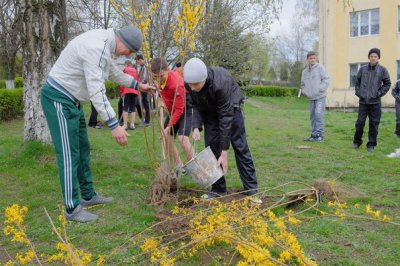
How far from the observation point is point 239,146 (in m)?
4.52

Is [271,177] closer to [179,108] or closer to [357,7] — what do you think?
[179,108]

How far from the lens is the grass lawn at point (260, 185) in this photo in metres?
3.46

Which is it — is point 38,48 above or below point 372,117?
above

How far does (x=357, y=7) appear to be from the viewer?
2172 cm

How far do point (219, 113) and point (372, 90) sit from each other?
437cm

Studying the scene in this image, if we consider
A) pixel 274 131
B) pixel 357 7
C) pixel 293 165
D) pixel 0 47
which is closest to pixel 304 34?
pixel 357 7

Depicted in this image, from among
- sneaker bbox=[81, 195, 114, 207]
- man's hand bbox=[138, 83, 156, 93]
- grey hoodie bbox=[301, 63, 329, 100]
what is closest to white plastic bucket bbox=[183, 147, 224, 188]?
man's hand bbox=[138, 83, 156, 93]

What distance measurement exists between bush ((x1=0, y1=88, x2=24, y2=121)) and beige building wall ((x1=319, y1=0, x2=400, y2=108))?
49.3ft

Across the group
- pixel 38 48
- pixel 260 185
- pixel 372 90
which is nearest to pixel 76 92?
pixel 260 185

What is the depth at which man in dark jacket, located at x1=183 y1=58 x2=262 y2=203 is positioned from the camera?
4.07 metres

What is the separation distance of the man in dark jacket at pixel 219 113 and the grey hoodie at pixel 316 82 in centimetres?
486

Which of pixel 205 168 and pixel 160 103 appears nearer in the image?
pixel 205 168

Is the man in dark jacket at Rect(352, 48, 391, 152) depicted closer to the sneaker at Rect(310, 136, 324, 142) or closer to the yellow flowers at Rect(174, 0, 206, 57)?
the sneaker at Rect(310, 136, 324, 142)

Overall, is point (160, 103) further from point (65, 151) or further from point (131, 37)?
point (65, 151)
